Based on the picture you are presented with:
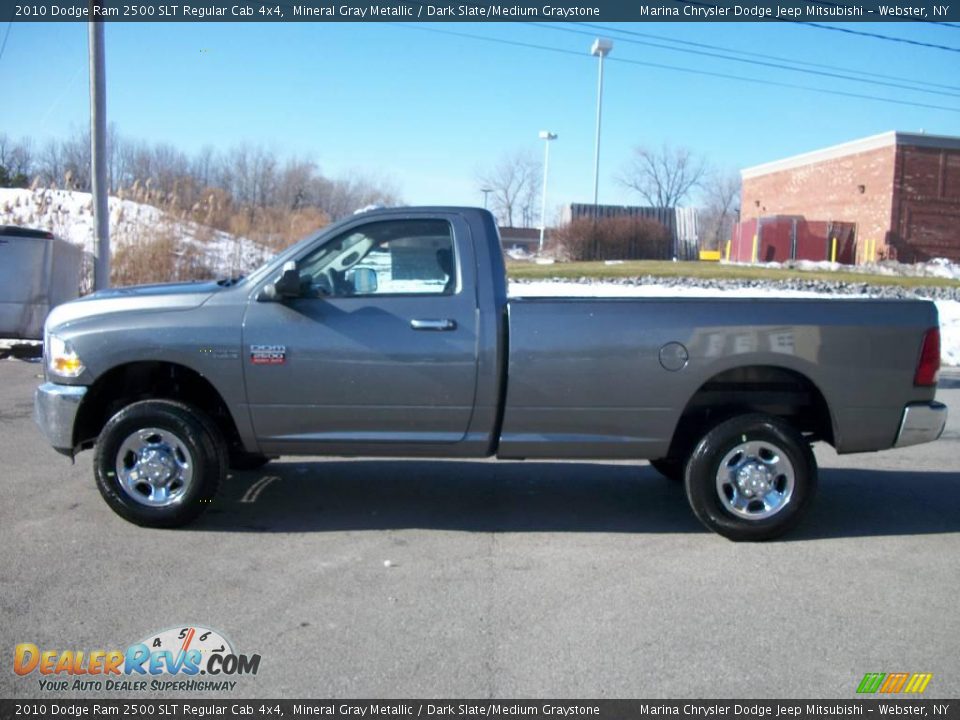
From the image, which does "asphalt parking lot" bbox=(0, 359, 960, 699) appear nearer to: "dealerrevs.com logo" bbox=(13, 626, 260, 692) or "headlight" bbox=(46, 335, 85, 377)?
"dealerrevs.com logo" bbox=(13, 626, 260, 692)

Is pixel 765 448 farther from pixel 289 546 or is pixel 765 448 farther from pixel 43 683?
pixel 43 683

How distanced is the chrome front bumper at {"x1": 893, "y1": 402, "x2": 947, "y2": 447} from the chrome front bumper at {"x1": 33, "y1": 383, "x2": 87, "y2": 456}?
16.9 ft

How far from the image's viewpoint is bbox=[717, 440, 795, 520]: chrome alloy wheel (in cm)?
572

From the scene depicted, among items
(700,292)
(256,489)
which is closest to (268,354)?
(256,489)

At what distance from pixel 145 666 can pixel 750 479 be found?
3.68 metres

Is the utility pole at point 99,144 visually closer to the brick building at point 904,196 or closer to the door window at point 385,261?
the door window at point 385,261

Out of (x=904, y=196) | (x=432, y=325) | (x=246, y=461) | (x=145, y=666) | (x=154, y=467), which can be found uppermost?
(x=904, y=196)

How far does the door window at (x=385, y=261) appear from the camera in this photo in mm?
5758

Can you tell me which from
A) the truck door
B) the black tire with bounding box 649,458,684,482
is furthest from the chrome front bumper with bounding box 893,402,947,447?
the truck door

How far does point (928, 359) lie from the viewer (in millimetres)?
5773

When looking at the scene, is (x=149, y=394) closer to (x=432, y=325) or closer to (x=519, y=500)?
(x=432, y=325)

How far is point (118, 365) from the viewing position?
561cm

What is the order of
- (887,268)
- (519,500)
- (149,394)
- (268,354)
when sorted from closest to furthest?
1. (268,354)
2. (149,394)
3. (519,500)
4. (887,268)

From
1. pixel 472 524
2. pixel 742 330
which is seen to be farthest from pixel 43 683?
pixel 742 330
